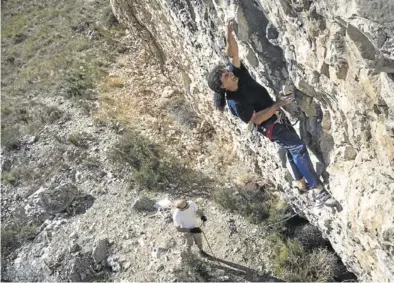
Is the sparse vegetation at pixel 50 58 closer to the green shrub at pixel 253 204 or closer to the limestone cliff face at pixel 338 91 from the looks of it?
the green shrub at pixel 253 204

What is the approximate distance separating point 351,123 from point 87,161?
250 inches

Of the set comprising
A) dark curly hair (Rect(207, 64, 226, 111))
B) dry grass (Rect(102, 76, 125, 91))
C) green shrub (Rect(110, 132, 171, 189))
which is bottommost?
green shrub (Rect(110, 132, 171, 189))

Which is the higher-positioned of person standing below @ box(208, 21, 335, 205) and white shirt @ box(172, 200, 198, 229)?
person standing below @ box(208, 21, 335, 205)

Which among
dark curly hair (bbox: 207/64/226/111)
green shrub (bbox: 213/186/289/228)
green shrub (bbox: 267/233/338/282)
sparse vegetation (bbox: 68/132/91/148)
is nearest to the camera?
dark curly hair (bbox: 207/64/226/111)

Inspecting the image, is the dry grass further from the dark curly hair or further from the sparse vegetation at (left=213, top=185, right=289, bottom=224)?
the dark curly hair

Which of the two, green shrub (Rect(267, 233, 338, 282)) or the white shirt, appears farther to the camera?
the white shirt

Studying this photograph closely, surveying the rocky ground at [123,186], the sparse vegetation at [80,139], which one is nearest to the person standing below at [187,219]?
the rocky ground at [123,186]

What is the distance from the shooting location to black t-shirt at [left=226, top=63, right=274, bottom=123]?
551 centimetres

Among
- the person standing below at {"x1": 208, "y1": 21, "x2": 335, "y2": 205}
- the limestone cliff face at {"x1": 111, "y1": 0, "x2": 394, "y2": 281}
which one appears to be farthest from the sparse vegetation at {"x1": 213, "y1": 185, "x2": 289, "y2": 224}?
the person standing below at {"x1": 208, "y1": 21, "x2": 335, "y2": 205}

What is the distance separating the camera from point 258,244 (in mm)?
7246

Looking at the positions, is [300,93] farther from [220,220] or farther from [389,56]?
[220,220]

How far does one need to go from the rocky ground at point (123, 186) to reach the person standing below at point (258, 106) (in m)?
1.69

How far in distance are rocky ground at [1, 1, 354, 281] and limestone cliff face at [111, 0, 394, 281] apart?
1132 mm

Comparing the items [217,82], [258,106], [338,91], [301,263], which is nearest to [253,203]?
[301,263]
